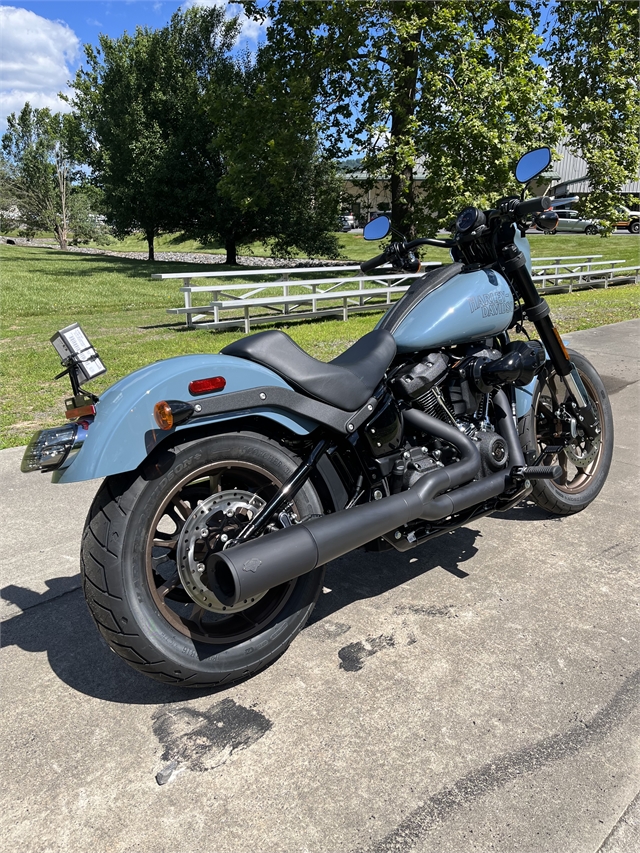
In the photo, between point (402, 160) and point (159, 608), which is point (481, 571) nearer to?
point (159, 608)

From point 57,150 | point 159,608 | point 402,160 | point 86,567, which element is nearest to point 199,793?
point 159,608

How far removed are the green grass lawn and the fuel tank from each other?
141 inches

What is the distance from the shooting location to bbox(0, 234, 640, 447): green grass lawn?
268 inches

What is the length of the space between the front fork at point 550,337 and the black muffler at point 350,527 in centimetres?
74

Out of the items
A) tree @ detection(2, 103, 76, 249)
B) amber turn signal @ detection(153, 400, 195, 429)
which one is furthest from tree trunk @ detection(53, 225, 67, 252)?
amber turn signal @ detection(153, 400, 195, 429)

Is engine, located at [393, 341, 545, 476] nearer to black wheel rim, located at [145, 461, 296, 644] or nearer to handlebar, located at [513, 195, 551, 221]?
handlebar, located at [513, 195, 551, 221]

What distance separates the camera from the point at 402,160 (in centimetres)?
1576

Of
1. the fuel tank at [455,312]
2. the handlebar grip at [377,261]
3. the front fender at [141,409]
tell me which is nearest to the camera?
the front fender at [141,409]

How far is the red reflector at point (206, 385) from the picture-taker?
232 cm

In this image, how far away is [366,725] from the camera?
7.63 ft

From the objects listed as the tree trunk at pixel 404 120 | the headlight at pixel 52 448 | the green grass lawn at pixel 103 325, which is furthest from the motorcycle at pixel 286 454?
the tree trunk at pixel 404 120

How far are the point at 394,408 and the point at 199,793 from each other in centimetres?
161

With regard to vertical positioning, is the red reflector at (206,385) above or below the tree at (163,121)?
below

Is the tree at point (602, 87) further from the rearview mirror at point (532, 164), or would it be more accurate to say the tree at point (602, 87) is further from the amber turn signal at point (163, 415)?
the amber turn signal at point (163, 415)
